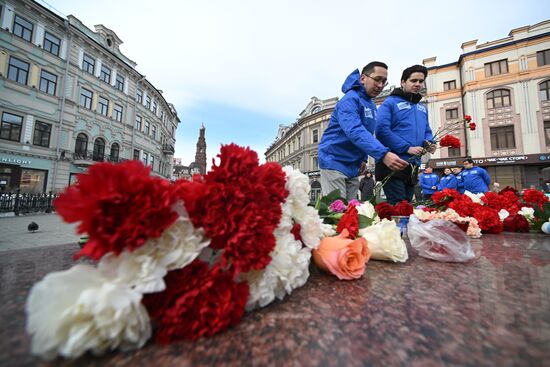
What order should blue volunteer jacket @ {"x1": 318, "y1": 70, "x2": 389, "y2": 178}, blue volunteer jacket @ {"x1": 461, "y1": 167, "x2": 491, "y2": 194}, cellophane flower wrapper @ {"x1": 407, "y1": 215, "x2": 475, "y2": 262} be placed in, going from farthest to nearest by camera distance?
blue volunteer jacket @ {"x1": 461, "y1": 167, "x2": 491, "y2": 194} < blue volunteer jacket @ {"x1": 318, "y1": 70, "x2": 389, "y2": 178} < cellophane flower wrapper @ {"x1": 407, "y1": 215, "x2": 475, "y2": 262}

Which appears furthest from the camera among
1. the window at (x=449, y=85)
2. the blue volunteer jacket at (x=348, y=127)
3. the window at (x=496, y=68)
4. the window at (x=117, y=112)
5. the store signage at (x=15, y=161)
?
the window at (x=449, y=85)

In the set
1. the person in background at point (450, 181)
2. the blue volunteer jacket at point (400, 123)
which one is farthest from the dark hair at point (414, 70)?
the person in background at point (450, 181)

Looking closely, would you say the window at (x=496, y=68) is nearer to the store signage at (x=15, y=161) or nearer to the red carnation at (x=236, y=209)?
the red carnation at (x=236, y=209)

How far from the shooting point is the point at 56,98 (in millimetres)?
14547

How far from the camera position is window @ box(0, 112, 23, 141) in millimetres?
12680

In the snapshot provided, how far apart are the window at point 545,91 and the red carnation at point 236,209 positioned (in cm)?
2341

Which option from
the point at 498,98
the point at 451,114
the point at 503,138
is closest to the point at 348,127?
the point at 503,138

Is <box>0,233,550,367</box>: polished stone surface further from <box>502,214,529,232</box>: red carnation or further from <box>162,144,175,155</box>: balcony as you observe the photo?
<box>162,144,175,155</box>: balcony

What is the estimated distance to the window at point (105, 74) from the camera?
57.7 ft

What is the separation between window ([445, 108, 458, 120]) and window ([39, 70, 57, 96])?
2746 cm

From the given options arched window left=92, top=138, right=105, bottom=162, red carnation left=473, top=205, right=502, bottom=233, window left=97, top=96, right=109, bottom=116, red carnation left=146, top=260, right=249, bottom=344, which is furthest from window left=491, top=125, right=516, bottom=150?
window left=97, top=96, right=109, bottom=116

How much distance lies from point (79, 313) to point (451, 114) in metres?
23.7

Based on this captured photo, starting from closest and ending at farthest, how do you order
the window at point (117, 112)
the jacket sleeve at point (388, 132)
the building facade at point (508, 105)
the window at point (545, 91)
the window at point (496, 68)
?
the jacket sleeve at point (388, 132), the building facade at point (508, 105), the window at point (545, 91), the window at point (496, 68), the window at point (117, 112)

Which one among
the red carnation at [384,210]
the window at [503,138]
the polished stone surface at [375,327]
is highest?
the window at [503,138]
